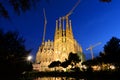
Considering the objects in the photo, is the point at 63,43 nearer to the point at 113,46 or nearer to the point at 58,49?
the point at 58,49

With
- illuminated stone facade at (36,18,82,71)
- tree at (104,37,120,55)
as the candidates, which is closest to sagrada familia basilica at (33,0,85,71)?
illuminated stone facade at (36,18,82,71)

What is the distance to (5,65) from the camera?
13766mm

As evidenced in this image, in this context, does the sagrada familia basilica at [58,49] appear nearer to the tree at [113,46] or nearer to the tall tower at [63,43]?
the tall tower at [63,43]

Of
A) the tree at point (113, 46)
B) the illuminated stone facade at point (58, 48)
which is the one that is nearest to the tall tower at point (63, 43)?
the illuminated stone facade at point (58, 48)

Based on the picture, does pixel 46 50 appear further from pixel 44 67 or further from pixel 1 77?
pixel 1 77

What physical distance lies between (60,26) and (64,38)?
12.4m

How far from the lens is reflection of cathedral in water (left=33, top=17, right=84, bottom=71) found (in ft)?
322

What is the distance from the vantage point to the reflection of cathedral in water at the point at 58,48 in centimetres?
9812

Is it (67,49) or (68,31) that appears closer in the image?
(67,49)

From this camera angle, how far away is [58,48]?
10038cm

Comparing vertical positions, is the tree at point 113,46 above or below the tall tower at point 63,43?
below

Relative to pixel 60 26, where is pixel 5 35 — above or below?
below

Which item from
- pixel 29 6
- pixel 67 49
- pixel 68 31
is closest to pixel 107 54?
pixel 29 6

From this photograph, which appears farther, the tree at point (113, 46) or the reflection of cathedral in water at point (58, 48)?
the reflection of cathedral in water at point (58, 48)
